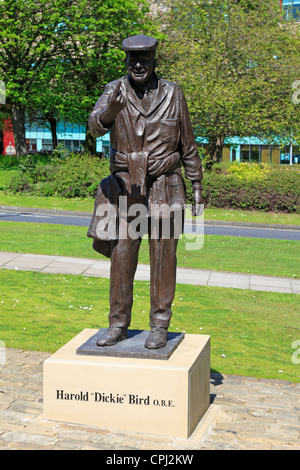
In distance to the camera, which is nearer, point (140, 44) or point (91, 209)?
point (140, 44)

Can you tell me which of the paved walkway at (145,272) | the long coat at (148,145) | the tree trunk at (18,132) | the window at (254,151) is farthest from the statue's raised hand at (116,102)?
the window at (254,151)

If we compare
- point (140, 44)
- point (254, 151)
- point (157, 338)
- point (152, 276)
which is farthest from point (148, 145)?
point (254, 151)

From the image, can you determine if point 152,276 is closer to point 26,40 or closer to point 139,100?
point 139,100

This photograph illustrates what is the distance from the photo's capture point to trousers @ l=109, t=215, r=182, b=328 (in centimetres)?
618

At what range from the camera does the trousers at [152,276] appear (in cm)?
618

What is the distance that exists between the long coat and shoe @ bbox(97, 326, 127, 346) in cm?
88

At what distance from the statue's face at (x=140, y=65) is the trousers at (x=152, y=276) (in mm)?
1432

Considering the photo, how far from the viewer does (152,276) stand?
6.27 metres

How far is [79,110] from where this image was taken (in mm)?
36531

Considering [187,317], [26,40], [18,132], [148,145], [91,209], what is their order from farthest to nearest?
[18,132]
[26,40]
[91,209]
[187,317]
[148,145]

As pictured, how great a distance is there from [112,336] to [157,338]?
0.42 meters

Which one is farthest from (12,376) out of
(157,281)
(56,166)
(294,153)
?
(294,153)

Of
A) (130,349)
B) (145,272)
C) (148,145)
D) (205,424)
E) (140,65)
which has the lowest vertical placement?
(145,272)
